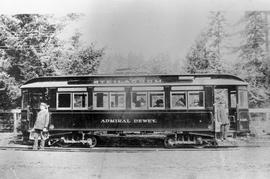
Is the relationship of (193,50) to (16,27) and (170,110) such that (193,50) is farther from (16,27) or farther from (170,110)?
(16,27)

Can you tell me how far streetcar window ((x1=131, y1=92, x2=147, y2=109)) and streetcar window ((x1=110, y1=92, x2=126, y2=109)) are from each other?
0.15 m

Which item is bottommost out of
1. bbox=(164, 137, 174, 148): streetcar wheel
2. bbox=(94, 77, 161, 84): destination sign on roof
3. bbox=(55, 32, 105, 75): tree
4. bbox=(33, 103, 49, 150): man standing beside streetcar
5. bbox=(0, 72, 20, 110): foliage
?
bbox=(164, 137, 174, 148): streetcar wheel

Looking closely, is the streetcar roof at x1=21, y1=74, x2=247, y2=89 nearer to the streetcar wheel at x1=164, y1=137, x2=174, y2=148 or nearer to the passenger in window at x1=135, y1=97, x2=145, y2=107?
the passenger in window at x1=135, y1=97, x2=145, y2=107

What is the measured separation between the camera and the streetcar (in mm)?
5695

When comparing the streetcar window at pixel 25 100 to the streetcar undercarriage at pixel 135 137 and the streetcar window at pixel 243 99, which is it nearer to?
the streetcar undercarriage at pixel 135 137

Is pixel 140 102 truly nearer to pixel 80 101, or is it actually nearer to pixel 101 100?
pixel 101 100

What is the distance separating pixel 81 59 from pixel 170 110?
157 cm

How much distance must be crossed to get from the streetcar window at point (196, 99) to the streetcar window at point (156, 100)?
42cm

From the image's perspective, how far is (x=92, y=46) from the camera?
5.28 meters

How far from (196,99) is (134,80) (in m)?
1.03

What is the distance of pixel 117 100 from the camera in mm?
5746

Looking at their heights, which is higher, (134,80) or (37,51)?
(37,51)

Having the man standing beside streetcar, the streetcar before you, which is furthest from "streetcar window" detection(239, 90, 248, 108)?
the man standing beside streetcar

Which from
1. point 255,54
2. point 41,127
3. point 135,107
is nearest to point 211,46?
point 255,54
